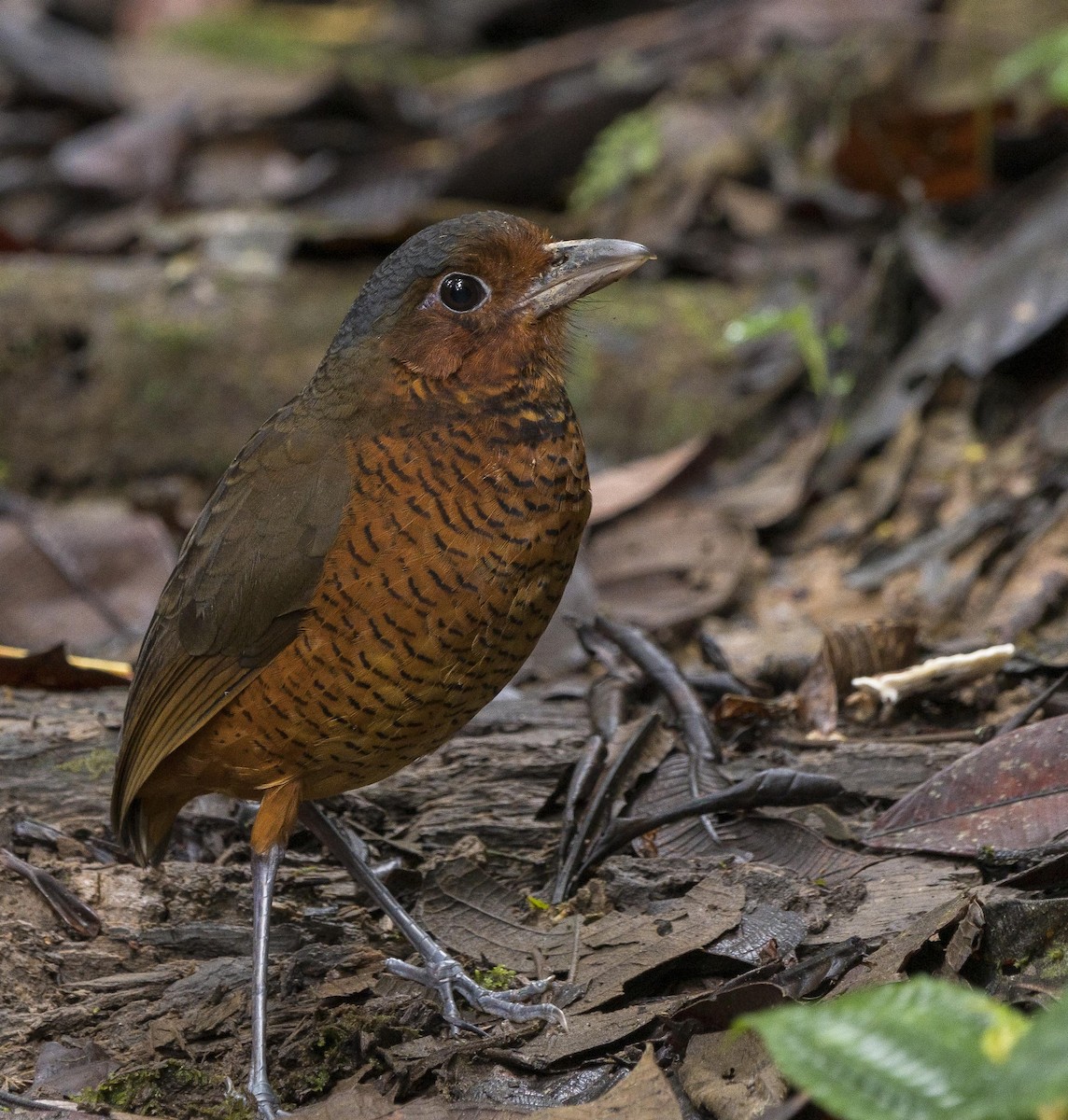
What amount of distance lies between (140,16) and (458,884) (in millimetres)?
9487

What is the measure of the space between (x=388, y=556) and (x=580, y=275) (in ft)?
2.62

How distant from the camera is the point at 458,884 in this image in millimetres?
3643

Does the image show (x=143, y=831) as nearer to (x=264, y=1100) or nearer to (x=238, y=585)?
(x=238, y=585)

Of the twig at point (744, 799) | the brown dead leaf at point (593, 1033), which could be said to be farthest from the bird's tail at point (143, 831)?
the brown dead leaf at point (593, 1033)

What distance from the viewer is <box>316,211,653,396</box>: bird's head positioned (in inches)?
132

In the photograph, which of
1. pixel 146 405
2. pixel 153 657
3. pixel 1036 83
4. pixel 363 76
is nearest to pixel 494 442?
pixel 153 657

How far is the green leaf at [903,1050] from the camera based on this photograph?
1.72m

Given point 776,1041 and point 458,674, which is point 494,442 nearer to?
point 458,674

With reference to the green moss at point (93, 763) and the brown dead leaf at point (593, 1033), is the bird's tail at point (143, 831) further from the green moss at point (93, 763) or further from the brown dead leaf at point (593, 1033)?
the brown dead leaf at point (593, 1033)

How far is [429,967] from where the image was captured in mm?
3340

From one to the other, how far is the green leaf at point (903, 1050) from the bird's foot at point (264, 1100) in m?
1.44

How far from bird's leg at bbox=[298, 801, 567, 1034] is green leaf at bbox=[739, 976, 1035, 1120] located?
1278 mm

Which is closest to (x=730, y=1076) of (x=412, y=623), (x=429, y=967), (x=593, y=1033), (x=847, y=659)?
(x=593, y=1033)

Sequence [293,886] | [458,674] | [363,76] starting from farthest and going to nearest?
[363,76] → [293,886] → [458,674]
